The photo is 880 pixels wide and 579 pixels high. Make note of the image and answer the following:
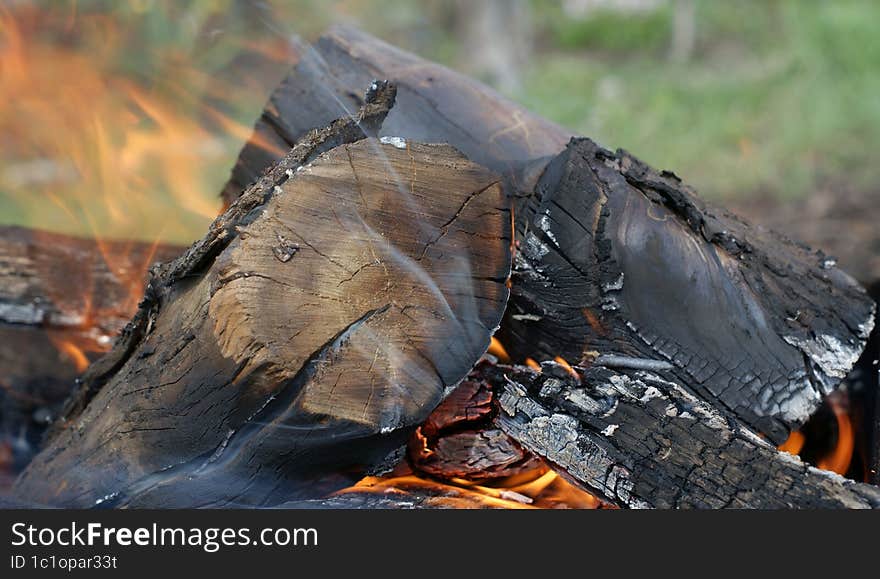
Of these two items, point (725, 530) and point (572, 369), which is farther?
point (572, 369)

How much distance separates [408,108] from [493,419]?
2.87ft

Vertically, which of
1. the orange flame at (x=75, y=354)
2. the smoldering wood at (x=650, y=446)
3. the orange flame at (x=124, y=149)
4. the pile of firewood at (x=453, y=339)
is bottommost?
the smoldering wood at (x=650, y=446)

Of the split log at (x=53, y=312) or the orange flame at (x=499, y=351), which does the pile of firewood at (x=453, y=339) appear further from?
the split log at (x=53, y=312)

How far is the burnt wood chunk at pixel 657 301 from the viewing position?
6.42 ft

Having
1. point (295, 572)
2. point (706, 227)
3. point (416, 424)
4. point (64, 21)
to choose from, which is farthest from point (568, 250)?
point (64, 21)

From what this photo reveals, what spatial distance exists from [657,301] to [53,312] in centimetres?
178

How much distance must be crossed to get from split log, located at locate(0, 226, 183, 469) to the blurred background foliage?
132mm

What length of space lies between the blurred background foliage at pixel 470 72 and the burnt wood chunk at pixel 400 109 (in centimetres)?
31

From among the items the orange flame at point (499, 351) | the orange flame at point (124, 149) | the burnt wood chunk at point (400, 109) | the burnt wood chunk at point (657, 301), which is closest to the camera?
the burnt wood chunk at point (657, 301)

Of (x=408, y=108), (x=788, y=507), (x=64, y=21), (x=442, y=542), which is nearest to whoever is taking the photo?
(x=442, y=542)

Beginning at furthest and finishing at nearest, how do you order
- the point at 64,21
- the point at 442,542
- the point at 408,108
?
1. the point at 64,21
2. the point at 408,108
3. the point at 442,542

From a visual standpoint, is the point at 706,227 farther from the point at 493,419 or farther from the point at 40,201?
the point at 40,201

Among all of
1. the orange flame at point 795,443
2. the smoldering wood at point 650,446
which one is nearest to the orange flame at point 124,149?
the smoldering wood at point 650,446

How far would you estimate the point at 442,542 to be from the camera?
1543 millimetres
